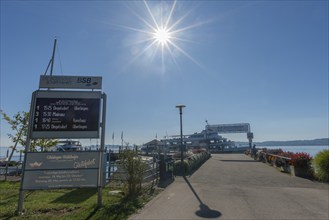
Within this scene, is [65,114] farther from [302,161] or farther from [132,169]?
[302,161]

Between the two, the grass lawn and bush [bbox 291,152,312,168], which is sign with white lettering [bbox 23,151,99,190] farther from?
bush [bbox 291,152,312,168]

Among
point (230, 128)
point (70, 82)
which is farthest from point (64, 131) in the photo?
point (230, 128)

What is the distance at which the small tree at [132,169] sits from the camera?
8625mm

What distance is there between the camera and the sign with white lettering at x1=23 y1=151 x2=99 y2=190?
7.18 m

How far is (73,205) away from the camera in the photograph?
7.41m

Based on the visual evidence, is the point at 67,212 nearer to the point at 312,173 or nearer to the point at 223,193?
the point at 223,193

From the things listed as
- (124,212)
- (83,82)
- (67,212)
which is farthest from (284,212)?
(83,82)

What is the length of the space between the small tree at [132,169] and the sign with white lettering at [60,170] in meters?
1.22

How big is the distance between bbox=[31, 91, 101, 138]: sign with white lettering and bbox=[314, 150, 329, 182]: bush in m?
12.1

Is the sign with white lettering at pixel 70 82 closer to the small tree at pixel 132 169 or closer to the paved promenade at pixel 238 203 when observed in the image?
the small tree at pixel 132 169

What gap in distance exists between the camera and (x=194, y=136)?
88.3 metres

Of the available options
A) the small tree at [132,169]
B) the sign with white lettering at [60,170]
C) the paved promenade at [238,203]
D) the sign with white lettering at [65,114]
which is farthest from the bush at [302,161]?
the sign with white lettering at [65,114]

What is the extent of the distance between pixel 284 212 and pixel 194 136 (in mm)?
82406

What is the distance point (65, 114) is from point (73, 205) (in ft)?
9.88
